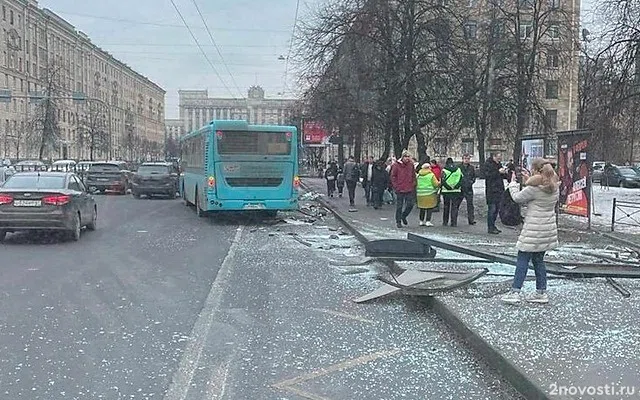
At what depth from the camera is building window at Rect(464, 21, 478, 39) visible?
92.0ft

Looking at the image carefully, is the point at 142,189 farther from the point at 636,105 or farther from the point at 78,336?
the point at 78,336

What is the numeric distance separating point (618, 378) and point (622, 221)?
16115 millimetres

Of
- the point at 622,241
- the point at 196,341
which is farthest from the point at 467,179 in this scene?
the point at 196,341

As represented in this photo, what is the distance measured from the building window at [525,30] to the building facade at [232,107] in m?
16.1

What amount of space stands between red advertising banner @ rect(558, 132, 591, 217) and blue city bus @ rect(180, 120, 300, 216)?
7.18 meters

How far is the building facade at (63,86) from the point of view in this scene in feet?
274

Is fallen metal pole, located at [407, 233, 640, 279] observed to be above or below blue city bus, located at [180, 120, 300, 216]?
below

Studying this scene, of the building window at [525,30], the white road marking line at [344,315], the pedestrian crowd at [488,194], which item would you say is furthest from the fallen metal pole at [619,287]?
the building window at [525,30]

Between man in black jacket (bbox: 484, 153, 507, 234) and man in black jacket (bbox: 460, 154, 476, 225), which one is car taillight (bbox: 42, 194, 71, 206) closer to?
man in black jacket (bbox: 484, 153, 507, 234)

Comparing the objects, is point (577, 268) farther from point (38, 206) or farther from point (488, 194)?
point (38, 206)

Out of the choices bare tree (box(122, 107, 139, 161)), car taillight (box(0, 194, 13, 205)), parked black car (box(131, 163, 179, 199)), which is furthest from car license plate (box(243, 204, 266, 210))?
bare tree (box(122, 107, 139, 161))

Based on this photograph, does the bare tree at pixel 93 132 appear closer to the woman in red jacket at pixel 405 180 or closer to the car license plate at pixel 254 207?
the car license plate at pixel 254 207

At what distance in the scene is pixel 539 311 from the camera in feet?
26.4

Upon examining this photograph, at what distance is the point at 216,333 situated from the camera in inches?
286
